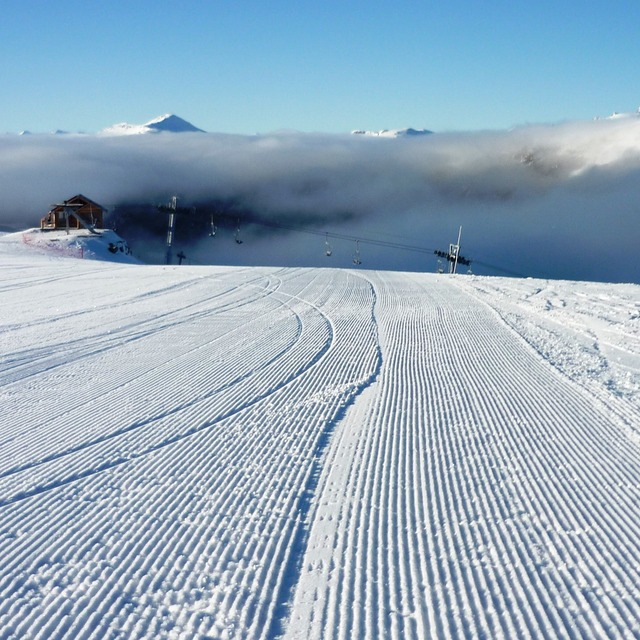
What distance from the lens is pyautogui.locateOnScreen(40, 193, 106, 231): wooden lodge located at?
69.9 m

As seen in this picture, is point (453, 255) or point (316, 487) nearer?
point (316, 487)

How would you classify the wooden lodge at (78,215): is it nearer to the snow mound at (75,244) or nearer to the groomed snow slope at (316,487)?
the snow mound at (75,244)

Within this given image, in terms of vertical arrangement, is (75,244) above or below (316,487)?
below

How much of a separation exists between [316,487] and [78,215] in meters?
69.7

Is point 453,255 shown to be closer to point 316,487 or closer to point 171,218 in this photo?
point 171,218

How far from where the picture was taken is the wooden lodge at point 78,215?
69.9 meters

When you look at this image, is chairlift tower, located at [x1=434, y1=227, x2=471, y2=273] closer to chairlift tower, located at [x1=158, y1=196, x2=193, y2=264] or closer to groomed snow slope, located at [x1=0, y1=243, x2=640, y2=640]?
chairlift tower, located at [x1=158, y1=196, x2=193, y2=264]

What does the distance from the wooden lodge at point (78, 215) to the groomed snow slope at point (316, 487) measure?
5993cm

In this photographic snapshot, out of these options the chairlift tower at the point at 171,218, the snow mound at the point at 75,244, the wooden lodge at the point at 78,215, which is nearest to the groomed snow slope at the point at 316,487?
the chairlift tower at the point at 171,218

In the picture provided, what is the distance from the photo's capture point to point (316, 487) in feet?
21.2

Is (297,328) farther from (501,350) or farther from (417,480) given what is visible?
(417,480)

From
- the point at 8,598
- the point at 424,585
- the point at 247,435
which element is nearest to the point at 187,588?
the point at 8,598

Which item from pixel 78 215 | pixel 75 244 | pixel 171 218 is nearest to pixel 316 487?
pixel 171 218

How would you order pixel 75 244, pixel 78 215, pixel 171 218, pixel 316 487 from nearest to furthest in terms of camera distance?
pixel 316 487 < pixel 171 218 < pixel 75 244 < pixel 78 215
